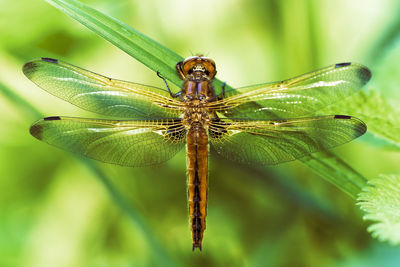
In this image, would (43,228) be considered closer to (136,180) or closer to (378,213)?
(136,180)

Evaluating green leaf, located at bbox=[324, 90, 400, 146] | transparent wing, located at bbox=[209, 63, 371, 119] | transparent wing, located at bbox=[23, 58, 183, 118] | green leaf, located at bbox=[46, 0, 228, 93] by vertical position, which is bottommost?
green leaf, located at bbox=[324, 90, 400, 146]

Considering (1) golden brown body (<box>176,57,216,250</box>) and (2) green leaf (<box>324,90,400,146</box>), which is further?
(1) golden brown body (<box>176,57,216,250</box>)

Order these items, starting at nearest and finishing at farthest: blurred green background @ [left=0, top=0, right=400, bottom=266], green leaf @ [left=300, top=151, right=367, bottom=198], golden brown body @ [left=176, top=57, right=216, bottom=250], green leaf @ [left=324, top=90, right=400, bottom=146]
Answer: green leaf @ [left=324, top=90, right=400, bottom=146] → green leaf @ [left=300, top=151, right=367, bottom=198] → golden brown body @ [left=176, top=57, right=216, bottom=250] → blurred green background @ [left=0, top=0, right=400, bottom=266]

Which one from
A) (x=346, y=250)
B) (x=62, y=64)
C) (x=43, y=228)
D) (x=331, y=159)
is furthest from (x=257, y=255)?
(x=62, y=64)

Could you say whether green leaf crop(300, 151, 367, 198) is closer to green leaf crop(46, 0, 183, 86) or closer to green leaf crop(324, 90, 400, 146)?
green leaf crop(324, 90, 400, 146)

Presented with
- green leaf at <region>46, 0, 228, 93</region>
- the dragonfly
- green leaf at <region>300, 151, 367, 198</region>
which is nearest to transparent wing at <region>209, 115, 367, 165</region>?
the dragonfly

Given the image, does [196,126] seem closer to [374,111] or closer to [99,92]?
[99,92]
